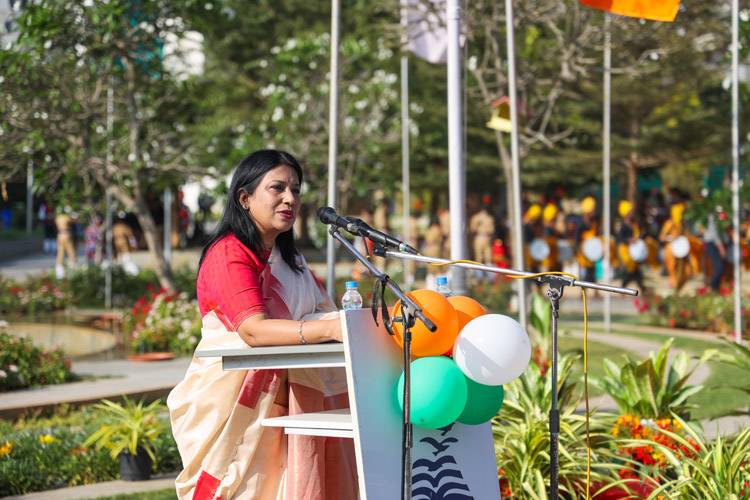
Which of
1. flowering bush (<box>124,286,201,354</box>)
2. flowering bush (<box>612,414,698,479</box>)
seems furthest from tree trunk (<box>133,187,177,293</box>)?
flowering bush (<box>612,414,698,479</box>)

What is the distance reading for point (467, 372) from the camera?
10.8 ft

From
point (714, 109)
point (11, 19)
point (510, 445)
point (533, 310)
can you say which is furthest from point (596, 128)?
point (510, 445)

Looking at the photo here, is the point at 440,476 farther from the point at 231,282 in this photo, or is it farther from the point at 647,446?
the point at 647,446

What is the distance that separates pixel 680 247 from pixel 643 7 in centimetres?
1126

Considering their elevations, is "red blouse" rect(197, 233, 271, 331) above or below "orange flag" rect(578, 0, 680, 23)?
below

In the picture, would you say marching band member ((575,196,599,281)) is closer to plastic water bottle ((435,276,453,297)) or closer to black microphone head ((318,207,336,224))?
plastic water bottle ((435,276,453,297))

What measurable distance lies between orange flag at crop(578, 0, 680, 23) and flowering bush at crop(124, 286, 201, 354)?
22.6 feet

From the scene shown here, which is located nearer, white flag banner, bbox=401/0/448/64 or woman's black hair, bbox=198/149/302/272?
woman's black hair, bbox=198/149/302/272

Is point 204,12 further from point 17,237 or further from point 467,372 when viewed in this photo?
point 17,237

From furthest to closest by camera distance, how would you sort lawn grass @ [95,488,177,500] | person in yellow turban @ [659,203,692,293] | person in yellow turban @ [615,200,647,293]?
1. person in yellow turban @ [615,200,647,293]
2. person in yellow turban @ [659,203,692,293]
3. lawn grass @ [95,488,177,500]

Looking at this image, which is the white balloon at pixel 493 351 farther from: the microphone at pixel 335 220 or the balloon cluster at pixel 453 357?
the microphone at pixel 335 220

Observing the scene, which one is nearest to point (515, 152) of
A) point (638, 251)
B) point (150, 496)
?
point (150, 496)

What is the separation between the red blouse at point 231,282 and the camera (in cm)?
344

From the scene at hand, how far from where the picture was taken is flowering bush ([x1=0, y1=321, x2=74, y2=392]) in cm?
966
